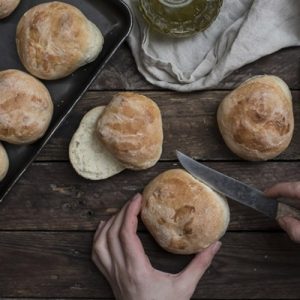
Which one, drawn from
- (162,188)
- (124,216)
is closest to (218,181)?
(162,188)

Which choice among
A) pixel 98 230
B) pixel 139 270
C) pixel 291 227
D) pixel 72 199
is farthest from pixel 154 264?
pixel 291 227

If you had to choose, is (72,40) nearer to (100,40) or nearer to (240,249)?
(100,40)

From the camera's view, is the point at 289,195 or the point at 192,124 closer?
the point at 289,195

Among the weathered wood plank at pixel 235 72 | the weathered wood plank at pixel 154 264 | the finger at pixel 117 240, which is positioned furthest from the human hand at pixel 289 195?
the finger at pixel 117 240

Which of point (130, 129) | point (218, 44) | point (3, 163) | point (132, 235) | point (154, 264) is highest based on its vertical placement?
point (218, 44)

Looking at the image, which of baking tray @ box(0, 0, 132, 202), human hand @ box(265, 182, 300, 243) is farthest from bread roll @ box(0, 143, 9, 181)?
human hand @ box(265, 182, 300, 243)

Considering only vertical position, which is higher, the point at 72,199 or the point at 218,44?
the point at 218,44

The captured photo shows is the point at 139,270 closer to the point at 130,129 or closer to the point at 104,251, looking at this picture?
the point at 104,251
